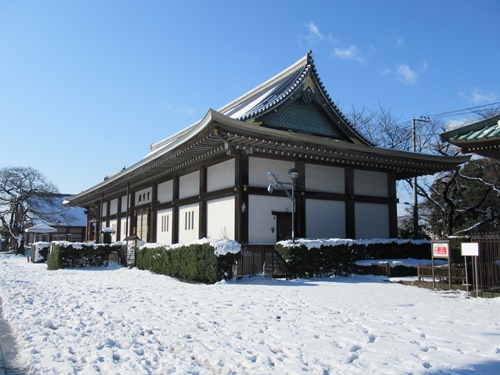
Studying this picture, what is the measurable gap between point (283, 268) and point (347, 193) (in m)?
5.79

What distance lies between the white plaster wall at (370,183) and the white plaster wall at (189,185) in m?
6.90

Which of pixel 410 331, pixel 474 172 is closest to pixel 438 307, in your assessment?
pixel 410 331

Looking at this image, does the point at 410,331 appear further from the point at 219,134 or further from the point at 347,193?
the point at 347,193

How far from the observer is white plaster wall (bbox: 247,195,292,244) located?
50.4ft

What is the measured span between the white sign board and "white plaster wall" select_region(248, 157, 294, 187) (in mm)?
7625

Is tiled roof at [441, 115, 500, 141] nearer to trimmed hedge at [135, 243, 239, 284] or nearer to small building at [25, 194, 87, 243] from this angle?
trimmed hedge at [135, 243, 239, 284]

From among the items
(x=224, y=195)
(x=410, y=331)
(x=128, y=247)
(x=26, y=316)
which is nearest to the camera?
(x=410, y=331)

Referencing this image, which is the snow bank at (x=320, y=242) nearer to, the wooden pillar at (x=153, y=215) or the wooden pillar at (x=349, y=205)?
the wooden pillar at (x=349, y=205)

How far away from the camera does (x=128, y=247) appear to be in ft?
67.3

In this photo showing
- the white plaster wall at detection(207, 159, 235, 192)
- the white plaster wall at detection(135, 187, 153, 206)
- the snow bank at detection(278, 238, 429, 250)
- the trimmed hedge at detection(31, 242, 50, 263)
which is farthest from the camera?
the trimmed hedge at detection(31, 242, 50, 263)

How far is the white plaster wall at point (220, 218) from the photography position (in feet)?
51.0

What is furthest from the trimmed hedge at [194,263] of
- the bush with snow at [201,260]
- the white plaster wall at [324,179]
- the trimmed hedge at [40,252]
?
the trimmed hedge at [40,252]

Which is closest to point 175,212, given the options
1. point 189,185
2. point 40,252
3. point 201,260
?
point 189,185

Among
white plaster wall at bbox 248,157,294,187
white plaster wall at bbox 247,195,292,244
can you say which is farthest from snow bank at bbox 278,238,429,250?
white plaster wall at bbox 248,157,294,187
